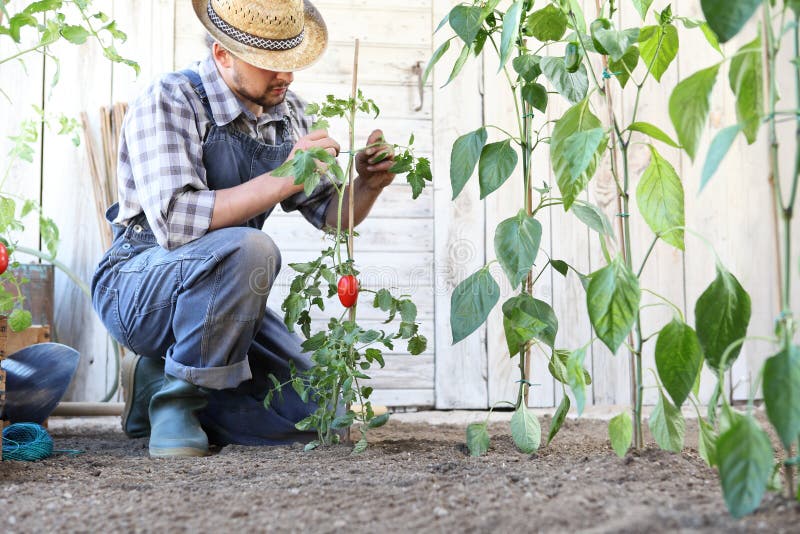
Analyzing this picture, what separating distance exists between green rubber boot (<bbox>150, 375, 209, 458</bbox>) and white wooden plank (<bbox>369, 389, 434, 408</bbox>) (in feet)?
3.33

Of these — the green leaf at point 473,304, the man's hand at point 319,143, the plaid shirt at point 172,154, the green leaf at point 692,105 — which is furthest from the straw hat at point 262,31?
the green leaf at point 692,105

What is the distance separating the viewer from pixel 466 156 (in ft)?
5.13

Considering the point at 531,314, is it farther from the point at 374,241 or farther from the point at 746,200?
the point at 746,200

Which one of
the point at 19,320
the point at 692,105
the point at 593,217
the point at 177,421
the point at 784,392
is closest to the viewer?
the point at 784,392

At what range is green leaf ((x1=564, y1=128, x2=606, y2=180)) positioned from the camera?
1204mm

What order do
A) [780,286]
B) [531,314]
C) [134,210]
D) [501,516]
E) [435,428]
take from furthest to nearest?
[435,428] < [134,210] < [531,314] < [501,516] < [780,286]

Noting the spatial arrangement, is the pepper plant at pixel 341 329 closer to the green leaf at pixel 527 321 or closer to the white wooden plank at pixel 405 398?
the green leaf at pixel 527 321

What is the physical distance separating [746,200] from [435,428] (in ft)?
4.92

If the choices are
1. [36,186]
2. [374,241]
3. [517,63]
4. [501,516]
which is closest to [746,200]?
[374,241]

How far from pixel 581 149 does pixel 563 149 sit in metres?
0.09

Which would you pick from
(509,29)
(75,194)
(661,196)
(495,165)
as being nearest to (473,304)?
(495,165)

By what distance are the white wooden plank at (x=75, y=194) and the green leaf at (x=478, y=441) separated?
1652 millimetres

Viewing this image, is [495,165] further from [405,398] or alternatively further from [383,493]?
[405,398]

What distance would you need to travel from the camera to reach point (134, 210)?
2.04 m
